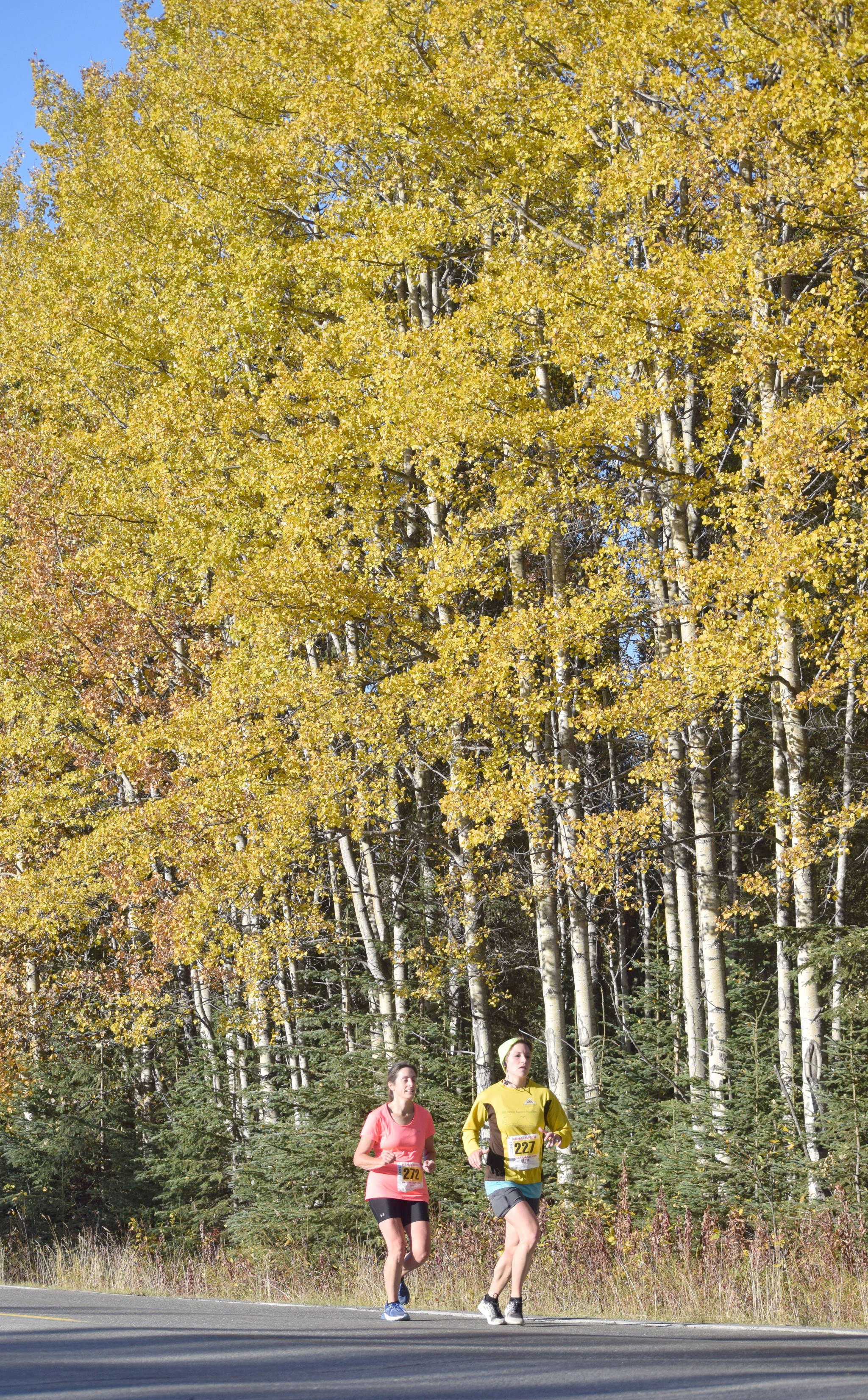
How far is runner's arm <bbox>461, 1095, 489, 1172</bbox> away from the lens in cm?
734

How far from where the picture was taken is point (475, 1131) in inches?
295

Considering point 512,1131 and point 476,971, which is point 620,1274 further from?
point 476,971

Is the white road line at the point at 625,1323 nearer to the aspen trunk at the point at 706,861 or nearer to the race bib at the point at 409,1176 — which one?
the race bib at the point at 409,1176

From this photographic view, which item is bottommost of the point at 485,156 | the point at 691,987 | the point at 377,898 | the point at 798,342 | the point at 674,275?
the point at 691,987

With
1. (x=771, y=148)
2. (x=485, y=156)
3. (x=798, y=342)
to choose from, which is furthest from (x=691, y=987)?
(x=485, y=156)

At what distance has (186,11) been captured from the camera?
2328cm

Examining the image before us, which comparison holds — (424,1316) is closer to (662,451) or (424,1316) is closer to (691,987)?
(691,987)

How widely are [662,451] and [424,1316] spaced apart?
7.88 meters

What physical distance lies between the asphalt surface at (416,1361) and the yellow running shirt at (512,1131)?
2.68 feet

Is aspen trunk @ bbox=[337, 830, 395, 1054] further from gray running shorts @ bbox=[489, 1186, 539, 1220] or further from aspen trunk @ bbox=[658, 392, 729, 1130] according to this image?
gray running shorts @ bbox=[489, 1186, 539, 1220]

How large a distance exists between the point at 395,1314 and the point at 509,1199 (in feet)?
4.00

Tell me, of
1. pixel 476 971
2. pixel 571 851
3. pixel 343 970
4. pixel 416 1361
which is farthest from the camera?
pixel 343 970

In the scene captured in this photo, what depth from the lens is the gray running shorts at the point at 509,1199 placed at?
748 cm

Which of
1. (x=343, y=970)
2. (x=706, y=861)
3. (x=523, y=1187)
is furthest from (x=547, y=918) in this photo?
(x=523, y=1187)
